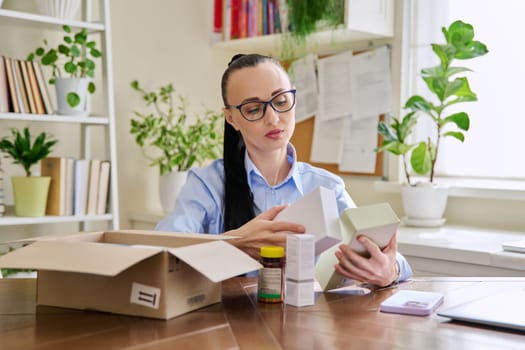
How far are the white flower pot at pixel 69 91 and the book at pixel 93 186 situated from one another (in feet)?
0.73

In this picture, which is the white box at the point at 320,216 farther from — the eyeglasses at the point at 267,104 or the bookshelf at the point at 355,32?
the bookshelf at the point at 355,32

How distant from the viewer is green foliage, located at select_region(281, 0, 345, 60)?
116 inches

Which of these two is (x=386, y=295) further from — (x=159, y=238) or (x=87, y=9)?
(x=87, y=9)

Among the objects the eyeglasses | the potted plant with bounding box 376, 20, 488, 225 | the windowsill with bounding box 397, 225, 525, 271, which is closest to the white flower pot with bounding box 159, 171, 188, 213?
the potted plant with bounding box 376, 20, 488, 225

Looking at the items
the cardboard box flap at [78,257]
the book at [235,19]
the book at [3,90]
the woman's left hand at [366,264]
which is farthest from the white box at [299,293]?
the book at [235,19]

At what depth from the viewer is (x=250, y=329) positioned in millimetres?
1132

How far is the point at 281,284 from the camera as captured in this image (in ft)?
4.40

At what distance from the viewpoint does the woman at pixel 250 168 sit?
174 centimetres

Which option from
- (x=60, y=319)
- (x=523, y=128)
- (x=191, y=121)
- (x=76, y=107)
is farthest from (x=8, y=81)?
(x=523, y=128)

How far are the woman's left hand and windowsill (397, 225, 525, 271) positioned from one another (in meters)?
0.80

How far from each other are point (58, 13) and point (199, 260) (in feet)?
6.46

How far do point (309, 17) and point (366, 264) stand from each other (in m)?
1.84

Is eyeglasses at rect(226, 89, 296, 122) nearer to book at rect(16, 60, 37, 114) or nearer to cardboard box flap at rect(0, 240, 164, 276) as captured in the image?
cardboard box flap at rect(0, 240, 164, 276)

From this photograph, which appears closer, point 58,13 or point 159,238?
point 159,238
